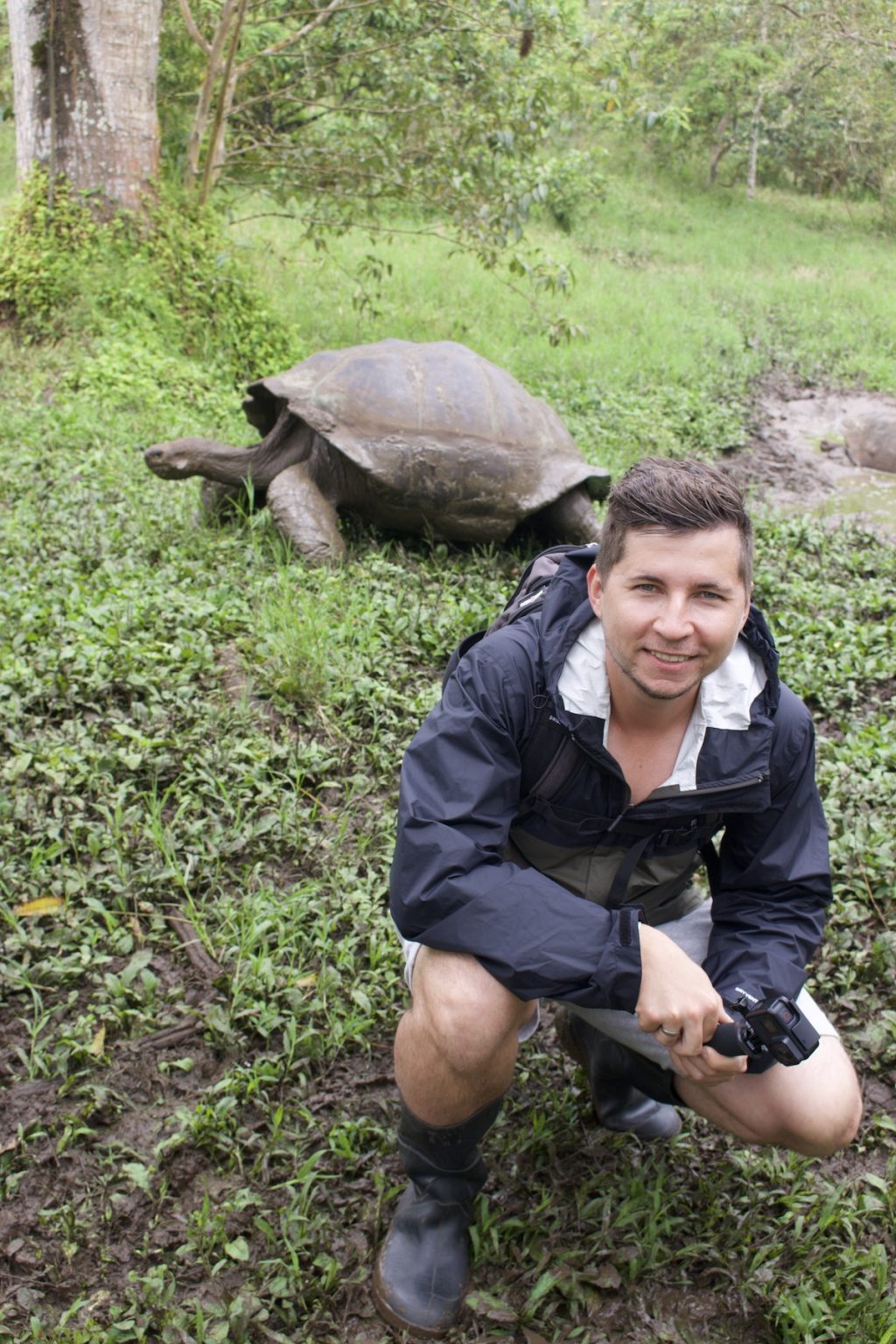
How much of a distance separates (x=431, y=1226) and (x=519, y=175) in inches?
276

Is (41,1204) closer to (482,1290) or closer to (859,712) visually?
(482,1290)

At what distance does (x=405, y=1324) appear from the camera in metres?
1.98

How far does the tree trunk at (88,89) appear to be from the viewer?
6.54 metres

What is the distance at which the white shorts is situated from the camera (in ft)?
6.56

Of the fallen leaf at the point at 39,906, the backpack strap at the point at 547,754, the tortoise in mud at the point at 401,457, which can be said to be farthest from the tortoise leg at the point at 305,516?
the backpack strap at the point at 547,754

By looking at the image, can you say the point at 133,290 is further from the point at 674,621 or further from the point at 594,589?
the point at 674,621

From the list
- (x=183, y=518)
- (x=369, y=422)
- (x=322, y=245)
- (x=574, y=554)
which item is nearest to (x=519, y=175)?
(x=322, y=245)

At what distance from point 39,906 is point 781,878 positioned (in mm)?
1779

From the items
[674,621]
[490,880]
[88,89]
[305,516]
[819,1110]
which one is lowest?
[305,516]

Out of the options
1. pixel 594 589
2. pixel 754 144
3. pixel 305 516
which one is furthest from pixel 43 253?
pixel 754 144

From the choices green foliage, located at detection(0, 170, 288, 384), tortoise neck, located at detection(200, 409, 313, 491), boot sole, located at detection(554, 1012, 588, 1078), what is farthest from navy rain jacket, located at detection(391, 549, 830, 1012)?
green foliage, located at detection(0, 170, 288, 384)

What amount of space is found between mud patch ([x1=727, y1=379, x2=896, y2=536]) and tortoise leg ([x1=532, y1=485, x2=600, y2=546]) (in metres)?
1.52

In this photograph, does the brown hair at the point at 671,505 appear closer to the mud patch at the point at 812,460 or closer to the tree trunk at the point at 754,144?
the mud patch at the point at 812,460

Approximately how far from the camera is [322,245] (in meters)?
7.95
